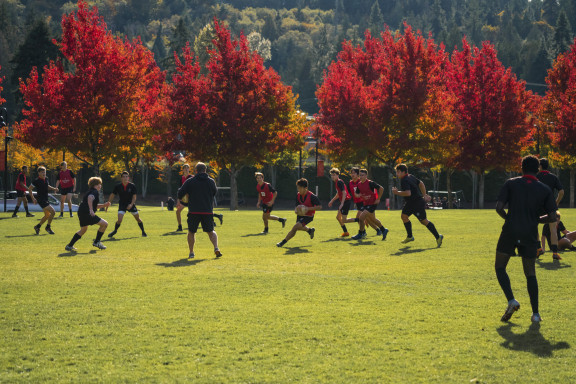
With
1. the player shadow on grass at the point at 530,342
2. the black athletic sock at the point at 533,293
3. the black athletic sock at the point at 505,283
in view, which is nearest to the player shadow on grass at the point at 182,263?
the black athletic sock at the point at 505,283

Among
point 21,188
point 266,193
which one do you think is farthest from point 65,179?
point 266,193

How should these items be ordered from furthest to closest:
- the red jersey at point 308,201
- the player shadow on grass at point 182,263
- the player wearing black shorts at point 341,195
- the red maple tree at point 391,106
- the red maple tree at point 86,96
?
the red maple tree at point 391,106 < the red maple tree at point 86,96 < the player wearing black shorts at point 341,195 < the red jersey at point 308,201 < the player shadow on grass at point 182,263

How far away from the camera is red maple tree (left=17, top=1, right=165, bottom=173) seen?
36.3m

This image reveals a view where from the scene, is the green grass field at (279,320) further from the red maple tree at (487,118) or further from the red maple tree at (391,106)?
the red maple tree at (487,118)

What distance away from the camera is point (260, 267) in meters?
12.4

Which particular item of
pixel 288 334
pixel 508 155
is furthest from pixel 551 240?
pixel 508 155

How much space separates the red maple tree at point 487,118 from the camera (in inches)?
1596

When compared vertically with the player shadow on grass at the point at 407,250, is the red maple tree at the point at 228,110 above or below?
above

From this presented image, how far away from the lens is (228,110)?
39000 millimetres

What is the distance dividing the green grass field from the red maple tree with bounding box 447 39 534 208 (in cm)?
2767

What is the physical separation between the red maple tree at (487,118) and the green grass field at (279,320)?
27670mm

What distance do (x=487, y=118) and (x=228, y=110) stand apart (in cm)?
1570

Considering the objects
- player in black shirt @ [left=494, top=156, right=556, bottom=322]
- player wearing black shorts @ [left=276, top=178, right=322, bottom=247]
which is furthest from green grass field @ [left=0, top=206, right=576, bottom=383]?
player wearing black shorts @ [left=276, top=178, right=322, bottom=247]

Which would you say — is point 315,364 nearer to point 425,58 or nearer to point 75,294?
point 75,294
